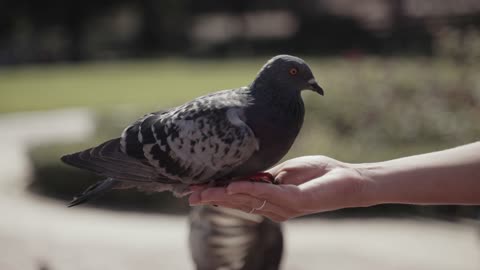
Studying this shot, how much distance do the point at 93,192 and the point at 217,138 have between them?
702 mm

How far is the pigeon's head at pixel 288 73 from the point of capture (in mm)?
3229

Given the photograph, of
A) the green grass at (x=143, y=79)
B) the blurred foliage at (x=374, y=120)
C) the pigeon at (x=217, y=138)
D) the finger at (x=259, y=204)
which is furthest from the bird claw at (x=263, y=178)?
the green grass at (x=143, y=79)

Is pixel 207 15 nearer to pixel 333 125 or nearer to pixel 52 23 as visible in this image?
pixel 52 23

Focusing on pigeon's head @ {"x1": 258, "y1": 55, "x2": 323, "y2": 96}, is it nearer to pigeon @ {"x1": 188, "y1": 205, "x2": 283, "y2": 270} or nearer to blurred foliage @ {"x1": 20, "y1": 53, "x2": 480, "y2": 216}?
pigeon @ {"x1": 188, "y1": 205, "x2": 283, "y2": 270}

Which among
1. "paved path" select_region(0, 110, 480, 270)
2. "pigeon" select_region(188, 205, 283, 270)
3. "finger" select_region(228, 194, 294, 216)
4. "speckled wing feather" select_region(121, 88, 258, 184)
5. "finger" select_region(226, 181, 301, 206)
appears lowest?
"paved path" select_region(0, 110, 480, 270)

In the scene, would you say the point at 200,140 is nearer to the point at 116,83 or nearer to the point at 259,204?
the point at 259,204

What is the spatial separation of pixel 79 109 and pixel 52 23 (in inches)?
612

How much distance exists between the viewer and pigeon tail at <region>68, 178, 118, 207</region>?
11.2 feet

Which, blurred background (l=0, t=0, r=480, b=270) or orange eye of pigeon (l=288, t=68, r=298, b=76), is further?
blurred background (l=0, t=0, r=480, b=270)

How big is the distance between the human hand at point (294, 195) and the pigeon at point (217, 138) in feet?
0.41

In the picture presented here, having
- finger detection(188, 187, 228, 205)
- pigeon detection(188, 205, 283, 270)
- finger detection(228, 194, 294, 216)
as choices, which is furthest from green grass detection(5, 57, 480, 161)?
finger detection(188, 187, 228, 205)

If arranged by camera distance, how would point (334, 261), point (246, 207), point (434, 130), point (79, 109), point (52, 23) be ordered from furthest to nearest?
point (52, 23) < point (79, 109) < point (434, 130) < point (334, 261) < point (246, 207)

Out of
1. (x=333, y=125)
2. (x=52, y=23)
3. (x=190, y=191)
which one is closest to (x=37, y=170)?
(x=333, y=125)

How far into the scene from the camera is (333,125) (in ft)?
31.7
